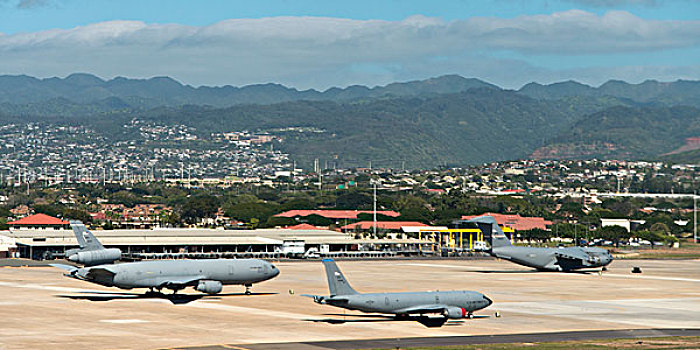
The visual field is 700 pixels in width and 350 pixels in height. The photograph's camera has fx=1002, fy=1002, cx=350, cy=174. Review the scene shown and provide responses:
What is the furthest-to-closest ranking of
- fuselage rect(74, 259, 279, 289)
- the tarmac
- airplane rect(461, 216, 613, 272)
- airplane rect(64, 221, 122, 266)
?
1. airplane rect(461, 216, 613, 272)
2. airplane rect(64, 221, 122, 266)
3. fuselage rect(74, 259, 279, 289)
4. the tarmac

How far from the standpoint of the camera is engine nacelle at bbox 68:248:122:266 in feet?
328

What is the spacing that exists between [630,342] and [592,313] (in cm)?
1995

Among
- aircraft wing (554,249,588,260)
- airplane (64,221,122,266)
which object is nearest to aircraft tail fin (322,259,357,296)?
airplane (64,221,122,266)

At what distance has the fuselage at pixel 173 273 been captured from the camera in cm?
9238

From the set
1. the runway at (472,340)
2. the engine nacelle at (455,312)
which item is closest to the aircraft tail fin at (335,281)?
the runway at (472,340)

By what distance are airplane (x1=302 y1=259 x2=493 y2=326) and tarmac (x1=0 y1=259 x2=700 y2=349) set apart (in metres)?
1.19

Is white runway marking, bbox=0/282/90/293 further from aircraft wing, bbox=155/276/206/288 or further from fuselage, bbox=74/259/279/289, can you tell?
aircraft wing, bbox=155/276/206/288

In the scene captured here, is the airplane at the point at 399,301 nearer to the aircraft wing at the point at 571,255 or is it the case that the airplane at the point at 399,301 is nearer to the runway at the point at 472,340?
the runway at the point at 472,340

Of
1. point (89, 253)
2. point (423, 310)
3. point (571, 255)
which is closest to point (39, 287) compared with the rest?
point (89, 253)

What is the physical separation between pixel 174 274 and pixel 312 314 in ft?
57.8

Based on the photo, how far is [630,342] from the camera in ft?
224

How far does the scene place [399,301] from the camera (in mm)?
74875

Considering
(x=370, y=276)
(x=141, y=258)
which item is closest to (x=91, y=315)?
(x=370, y=276)

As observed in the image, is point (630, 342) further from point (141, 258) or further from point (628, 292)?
point (141, 258)
